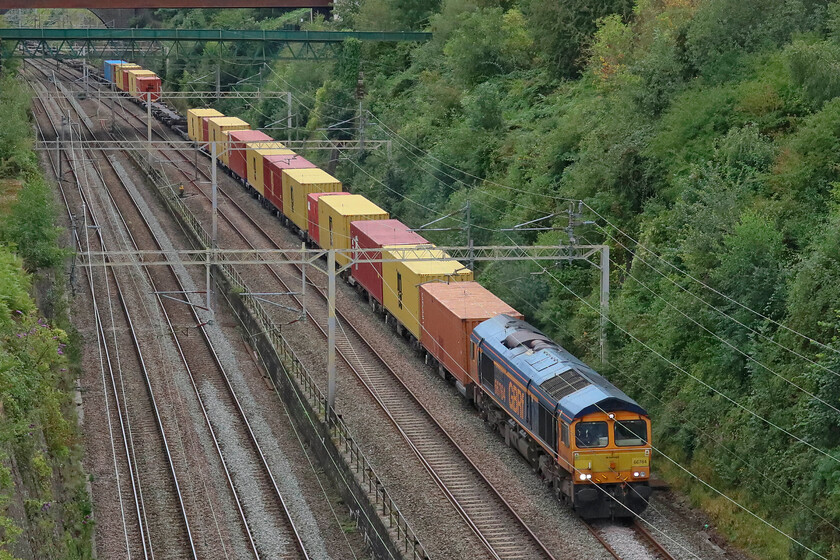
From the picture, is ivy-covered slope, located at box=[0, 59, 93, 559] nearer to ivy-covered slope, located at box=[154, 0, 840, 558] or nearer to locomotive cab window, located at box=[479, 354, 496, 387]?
locomotive cab window, located at box=[479, 354, 496, 387]

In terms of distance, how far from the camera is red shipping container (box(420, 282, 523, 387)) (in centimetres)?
3191

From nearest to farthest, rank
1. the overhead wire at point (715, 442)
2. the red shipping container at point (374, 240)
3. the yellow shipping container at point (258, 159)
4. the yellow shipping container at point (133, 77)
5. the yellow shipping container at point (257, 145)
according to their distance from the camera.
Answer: the overhead wire at point (715, 442), the red shipping container at point (374, 240), the yellow shipping container at point (257, 145), the yellow shipping container at point (258, 159), the yellow shipping container at point (133, 77)

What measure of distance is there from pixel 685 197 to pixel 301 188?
21.8 metres

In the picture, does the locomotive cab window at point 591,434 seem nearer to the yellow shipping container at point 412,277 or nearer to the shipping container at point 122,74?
the yellow shipping container at point 412,277

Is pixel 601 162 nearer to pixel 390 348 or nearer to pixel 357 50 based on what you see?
pixel 390 348

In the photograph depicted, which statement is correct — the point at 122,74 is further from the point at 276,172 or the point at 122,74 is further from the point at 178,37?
the point at 276,172

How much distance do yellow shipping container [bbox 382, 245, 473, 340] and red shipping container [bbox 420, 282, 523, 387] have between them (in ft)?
1.46

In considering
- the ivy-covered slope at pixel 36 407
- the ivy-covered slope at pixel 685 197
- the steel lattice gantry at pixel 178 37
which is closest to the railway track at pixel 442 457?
the ivy-covered slope at pixel 685 197

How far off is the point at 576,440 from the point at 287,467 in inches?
353

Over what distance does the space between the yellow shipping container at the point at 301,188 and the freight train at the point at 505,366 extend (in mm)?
126

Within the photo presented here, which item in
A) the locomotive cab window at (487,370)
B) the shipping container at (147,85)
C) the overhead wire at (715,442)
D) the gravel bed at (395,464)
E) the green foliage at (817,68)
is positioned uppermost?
the green foliage at (817,68)

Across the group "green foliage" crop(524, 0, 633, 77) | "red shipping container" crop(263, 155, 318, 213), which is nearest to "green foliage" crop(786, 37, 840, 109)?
"green foliage" crop(524, 0, 633, 77)

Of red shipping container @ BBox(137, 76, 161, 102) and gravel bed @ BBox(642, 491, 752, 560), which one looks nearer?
gravel bed @ BBox(642, 491, 752, 560)

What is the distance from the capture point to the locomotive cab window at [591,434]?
80.6 ft
